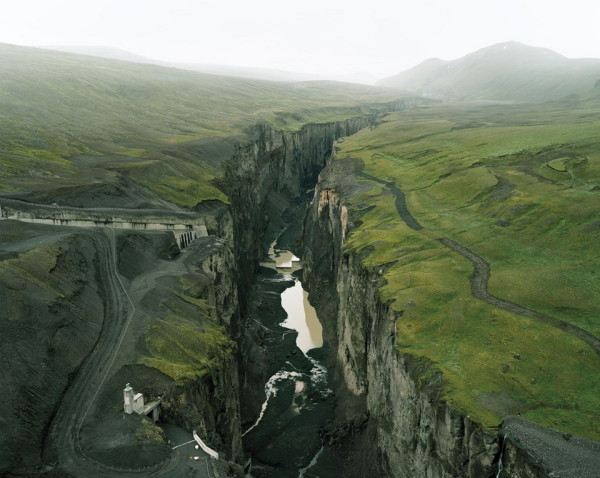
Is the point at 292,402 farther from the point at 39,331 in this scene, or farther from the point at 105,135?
the point at 105,135

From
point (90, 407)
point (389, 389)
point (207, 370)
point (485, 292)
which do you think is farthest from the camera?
point (485, 292)

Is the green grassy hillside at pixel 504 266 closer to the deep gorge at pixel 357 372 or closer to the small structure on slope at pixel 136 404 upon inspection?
the deep gorge at pixel 357 372

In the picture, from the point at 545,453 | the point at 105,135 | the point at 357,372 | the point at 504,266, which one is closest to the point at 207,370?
the point at 357,372

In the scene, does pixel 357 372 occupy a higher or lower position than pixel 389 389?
lower

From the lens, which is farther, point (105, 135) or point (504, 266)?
point (105, 135)

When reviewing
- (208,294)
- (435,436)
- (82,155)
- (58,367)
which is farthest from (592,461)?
(82,155)

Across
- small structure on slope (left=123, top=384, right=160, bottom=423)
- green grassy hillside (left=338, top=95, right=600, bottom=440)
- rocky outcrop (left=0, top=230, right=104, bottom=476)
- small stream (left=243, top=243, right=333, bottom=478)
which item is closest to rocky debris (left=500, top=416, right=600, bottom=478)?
green grassy hillside (left=338, top=95, right=600, bottom=440)

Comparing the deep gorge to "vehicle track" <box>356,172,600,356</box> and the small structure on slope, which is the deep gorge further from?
the small structure on slope
